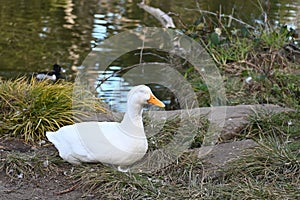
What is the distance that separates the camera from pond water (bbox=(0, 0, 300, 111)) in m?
8.27

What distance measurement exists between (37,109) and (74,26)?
6182 mm

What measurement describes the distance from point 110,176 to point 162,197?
1.31 feet

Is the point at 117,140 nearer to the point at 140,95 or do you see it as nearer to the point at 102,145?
the point at 102,145

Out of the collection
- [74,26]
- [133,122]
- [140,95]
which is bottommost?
[74,26]

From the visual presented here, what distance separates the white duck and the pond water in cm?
275

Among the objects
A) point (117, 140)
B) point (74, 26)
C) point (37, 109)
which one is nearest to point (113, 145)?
point (117, 140)

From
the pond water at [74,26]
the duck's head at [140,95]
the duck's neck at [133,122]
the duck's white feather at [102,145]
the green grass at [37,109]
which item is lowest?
the pond water at [74,26]

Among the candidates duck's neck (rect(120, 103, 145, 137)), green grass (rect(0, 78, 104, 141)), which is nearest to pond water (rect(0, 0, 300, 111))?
green grass (rect(0, 78, 104, 141))

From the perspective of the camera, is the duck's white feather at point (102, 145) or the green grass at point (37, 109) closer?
the duck's white feather at point (102, 145)

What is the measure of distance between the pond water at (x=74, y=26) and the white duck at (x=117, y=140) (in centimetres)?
275

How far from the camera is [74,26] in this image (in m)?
10.9

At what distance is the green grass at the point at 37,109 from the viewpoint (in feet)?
15.8

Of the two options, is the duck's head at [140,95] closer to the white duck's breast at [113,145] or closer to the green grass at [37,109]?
the white duck's breast at [113,145]

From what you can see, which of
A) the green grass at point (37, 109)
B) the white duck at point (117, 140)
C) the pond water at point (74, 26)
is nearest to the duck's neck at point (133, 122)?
the white duck at point (117, 140)
